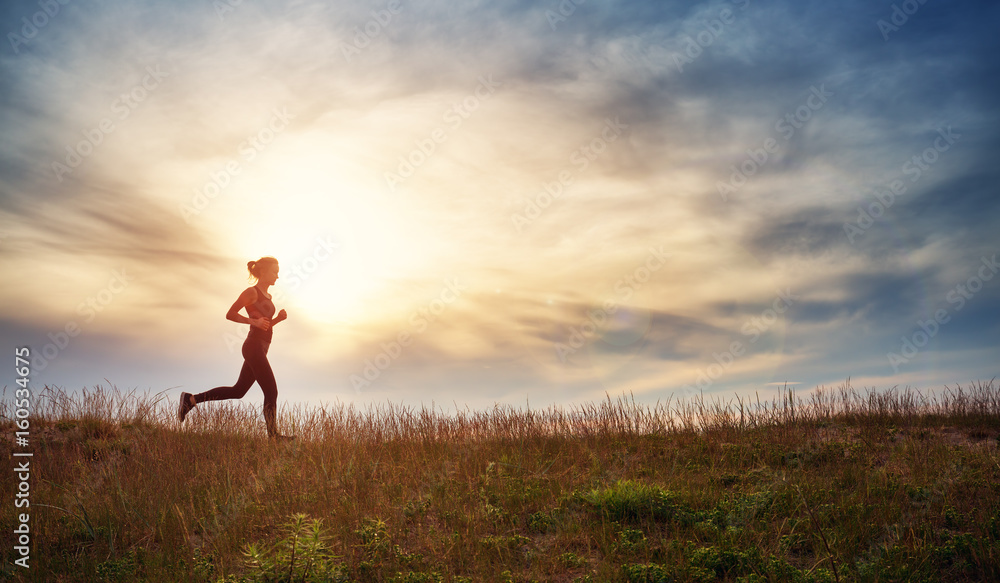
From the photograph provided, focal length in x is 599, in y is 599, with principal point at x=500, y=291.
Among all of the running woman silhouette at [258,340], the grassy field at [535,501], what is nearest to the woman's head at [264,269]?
the running woman silhouette at [258,340]

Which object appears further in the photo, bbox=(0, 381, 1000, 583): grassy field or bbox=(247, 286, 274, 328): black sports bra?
bbox=(247, 286, 274, 328): black sports bra

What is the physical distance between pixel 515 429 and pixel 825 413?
719 centimetres

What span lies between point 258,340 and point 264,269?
1.56m

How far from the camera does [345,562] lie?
693 centimetres

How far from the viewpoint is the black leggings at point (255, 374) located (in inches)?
499

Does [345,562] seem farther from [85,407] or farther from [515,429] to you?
[85,407]

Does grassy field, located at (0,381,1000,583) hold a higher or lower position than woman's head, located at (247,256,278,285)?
lower

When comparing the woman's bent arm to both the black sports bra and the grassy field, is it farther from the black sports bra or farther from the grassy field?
the grassy field

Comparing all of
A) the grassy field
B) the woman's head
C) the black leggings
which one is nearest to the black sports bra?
the woman's head

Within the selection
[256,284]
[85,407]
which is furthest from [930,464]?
[85,407]

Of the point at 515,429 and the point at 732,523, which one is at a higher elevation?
the point at 515,429

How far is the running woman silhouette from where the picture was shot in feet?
41.5

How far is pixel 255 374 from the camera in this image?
12.7 meters

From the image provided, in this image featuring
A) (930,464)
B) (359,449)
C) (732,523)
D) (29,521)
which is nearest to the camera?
(732,523)
